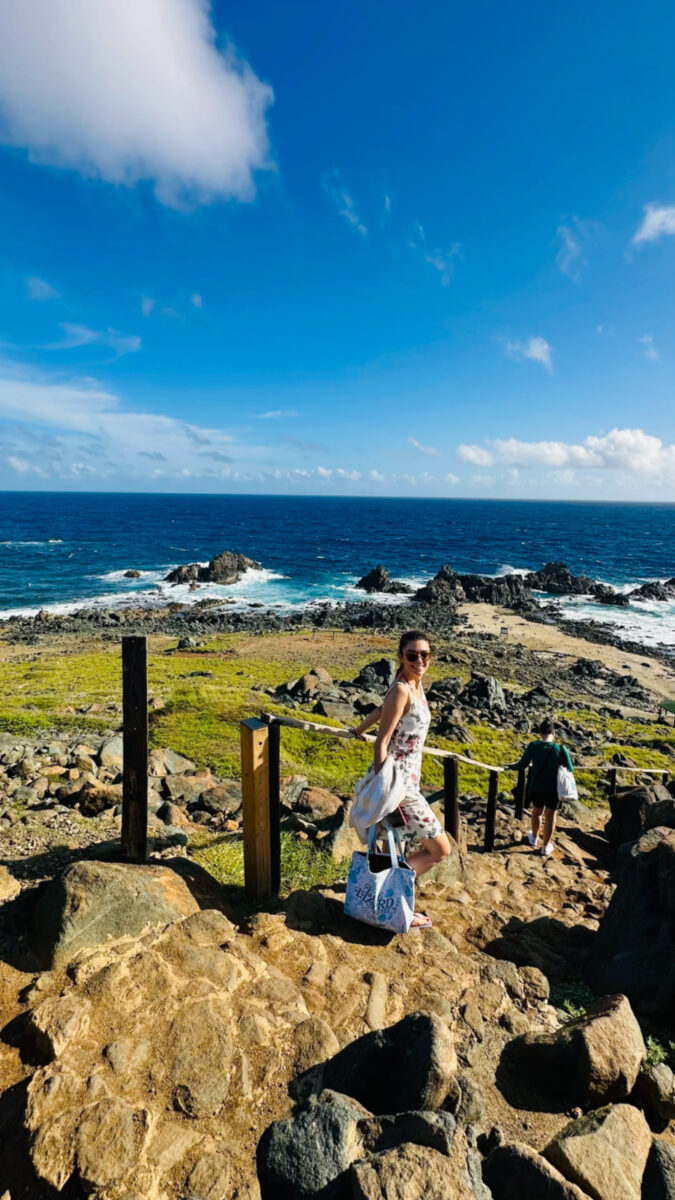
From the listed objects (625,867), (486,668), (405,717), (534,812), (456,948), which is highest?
(405,717)

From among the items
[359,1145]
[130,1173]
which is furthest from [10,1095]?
[359,1145]

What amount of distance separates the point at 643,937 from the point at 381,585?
5155cm

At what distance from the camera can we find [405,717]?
195 inches

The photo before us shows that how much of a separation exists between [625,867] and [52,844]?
5982 millimetres

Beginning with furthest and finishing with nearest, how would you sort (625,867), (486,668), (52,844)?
1. (486,668)
2. (52,844)
3. (625,867)

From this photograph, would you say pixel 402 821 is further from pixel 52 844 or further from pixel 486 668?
pixel 486 668

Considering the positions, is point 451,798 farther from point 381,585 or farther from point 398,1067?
point 381,585

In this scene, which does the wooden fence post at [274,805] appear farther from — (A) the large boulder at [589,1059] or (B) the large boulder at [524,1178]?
(B) the large boulder at [524,1178]

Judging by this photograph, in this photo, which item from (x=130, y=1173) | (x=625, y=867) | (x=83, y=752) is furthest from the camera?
(x=83, y=752)

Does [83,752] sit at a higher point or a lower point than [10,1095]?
lower

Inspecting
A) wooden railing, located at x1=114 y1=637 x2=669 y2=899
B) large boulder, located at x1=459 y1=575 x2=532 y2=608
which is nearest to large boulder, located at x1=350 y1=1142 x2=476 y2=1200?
wooden railing, located at x1=114 y1=637 x2=669 y2=899

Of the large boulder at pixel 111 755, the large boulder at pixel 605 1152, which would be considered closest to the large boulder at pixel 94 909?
the large boulder at pixel 605 1152

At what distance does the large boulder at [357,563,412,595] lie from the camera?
181ft

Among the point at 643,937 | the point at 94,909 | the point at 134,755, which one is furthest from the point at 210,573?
the point at 643,937
